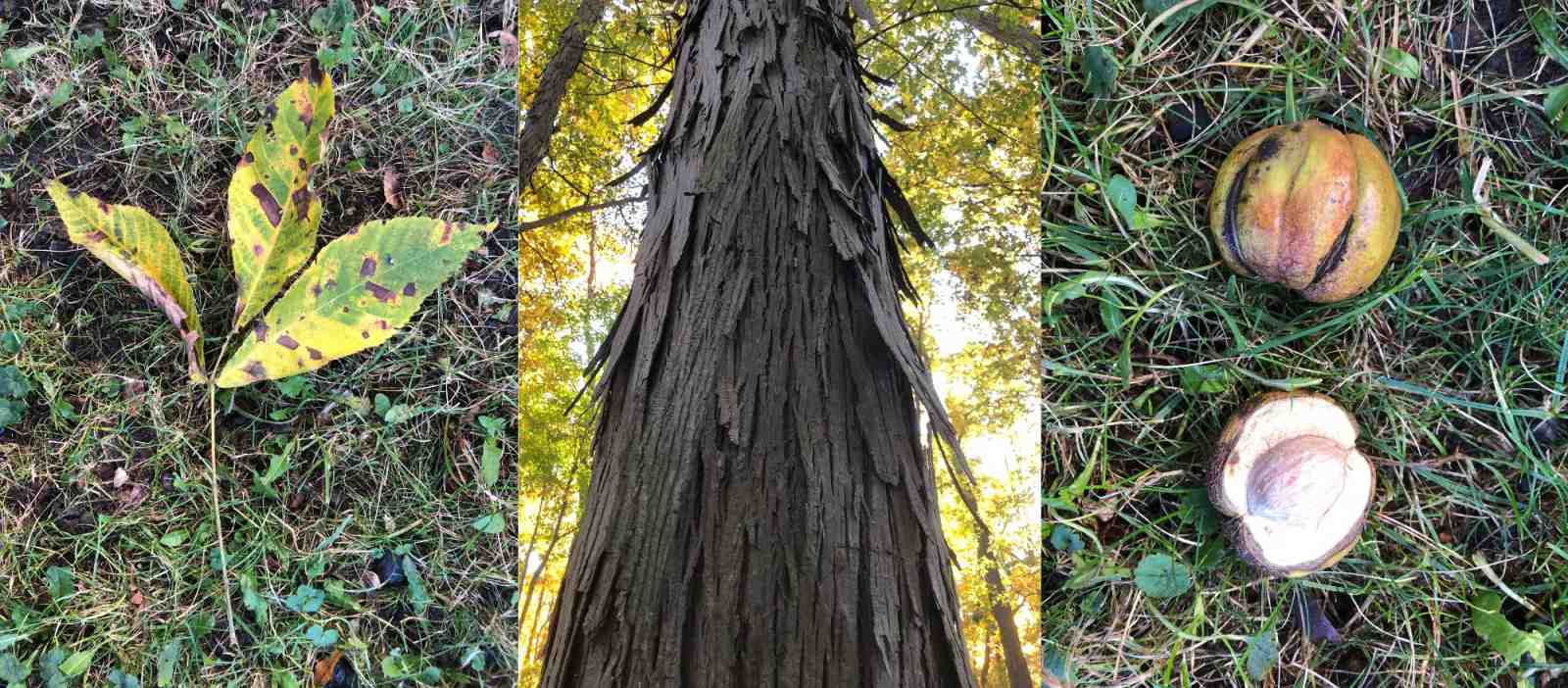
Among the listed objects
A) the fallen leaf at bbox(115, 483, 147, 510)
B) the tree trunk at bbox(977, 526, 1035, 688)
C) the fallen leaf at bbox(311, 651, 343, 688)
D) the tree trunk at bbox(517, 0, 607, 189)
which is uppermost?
the tree trunk at bbox(517, 0, 607, 189)

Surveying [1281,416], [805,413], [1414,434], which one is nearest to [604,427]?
[805,413]

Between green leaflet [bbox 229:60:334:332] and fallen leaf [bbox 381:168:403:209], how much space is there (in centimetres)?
11

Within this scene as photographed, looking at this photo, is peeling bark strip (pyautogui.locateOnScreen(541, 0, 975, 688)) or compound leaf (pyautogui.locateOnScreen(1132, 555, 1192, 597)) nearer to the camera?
peeling bark strip (pyautogui.locateOnScreen(541, 0, 975, 688))

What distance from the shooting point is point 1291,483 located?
149cm

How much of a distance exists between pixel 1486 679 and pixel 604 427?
1.69 meters

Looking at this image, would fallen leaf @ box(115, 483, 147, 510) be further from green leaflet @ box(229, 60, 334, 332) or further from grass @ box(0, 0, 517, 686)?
green leaflet @ box(229, 60, 334, 332)

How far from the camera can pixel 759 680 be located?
3.11 feet

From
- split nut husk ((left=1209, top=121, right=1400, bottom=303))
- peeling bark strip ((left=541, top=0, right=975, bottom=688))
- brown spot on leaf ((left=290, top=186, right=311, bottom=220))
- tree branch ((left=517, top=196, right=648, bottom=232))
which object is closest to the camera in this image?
peeling bark strip ((left=541, top=0, right=975, bottom=688))

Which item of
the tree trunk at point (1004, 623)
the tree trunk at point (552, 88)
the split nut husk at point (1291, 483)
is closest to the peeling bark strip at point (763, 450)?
the tree trunk at point (1004, 623)

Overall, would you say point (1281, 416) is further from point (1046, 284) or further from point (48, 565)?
point (48, 565)

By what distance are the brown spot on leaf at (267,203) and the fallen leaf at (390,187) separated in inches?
6.9

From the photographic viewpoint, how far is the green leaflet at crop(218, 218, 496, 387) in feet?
5.08

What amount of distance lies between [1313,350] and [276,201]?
189 centimetres

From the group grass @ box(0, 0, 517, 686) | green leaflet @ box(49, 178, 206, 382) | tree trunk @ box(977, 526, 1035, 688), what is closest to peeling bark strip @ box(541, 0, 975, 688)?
tree trunk @ box(977, 526, 1035, 688)
